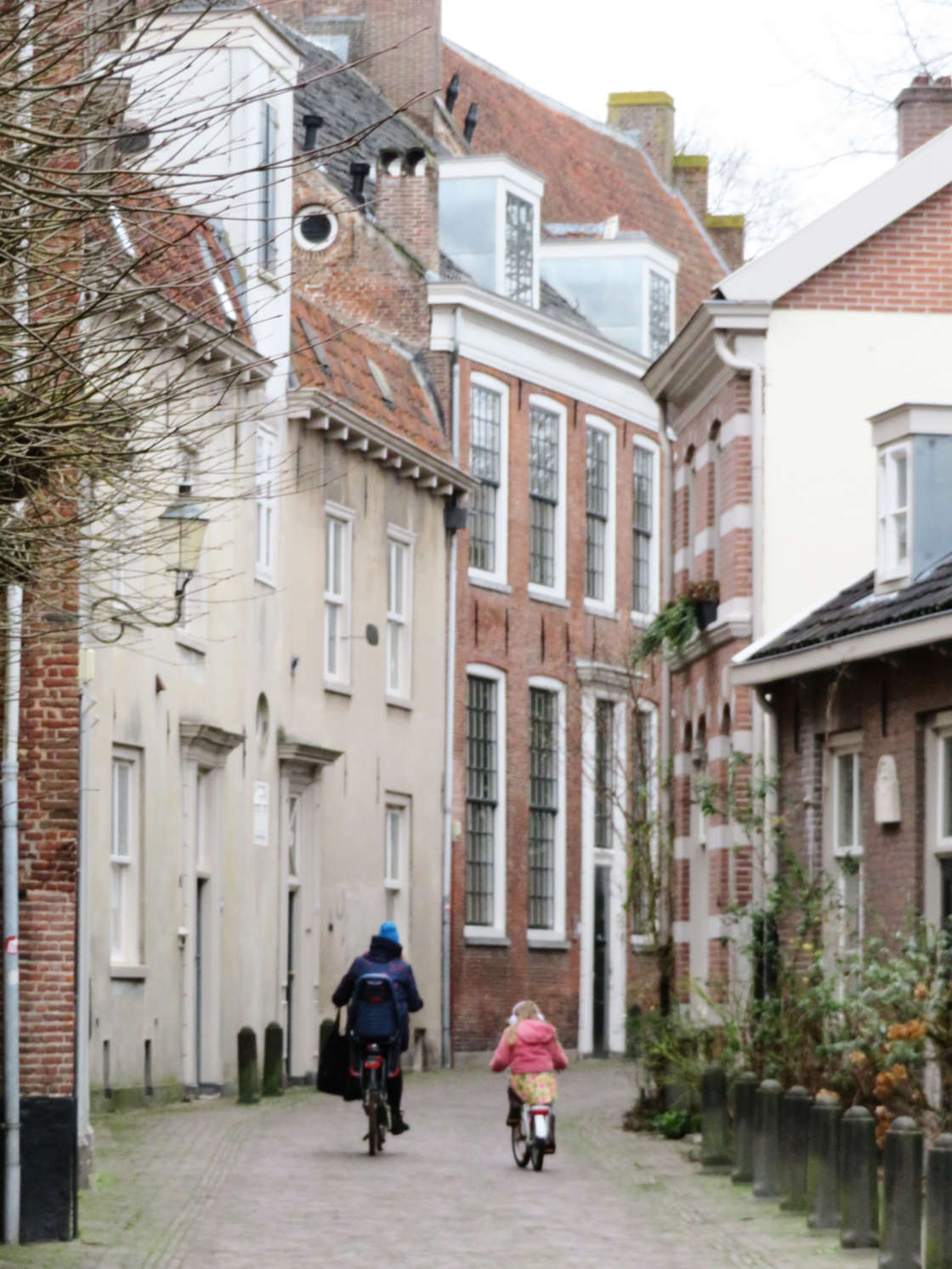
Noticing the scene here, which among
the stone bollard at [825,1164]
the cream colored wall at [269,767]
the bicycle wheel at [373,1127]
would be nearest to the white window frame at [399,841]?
the cream colored wall at [269,767]

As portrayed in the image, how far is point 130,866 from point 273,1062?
3.34 metres

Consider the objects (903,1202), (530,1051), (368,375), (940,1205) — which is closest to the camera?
(940,1205)

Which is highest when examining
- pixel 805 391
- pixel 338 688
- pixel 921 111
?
pixel 921 111

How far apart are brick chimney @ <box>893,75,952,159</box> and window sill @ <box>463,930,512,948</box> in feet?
40.9

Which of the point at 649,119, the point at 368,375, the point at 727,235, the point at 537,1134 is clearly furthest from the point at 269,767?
the point at 649,119

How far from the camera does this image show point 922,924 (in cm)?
1642

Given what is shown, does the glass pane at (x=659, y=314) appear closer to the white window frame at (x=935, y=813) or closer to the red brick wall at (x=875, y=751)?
the red brick wall at (x=875, y=751)

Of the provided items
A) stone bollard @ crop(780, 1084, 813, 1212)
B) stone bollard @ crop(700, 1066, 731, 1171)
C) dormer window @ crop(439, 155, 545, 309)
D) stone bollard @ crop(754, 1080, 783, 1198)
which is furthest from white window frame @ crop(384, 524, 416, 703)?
stone bollard @ crop(780, 1084, 813, 1212)

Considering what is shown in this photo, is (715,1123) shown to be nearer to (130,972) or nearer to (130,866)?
(130,972)

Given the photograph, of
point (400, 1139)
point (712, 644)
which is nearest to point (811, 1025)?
point (400, 1139)

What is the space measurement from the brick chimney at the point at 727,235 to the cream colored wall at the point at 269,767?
556 inches

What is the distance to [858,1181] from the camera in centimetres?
1302

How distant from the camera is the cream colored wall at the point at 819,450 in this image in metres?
22.0

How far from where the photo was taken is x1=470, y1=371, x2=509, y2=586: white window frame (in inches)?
1336
